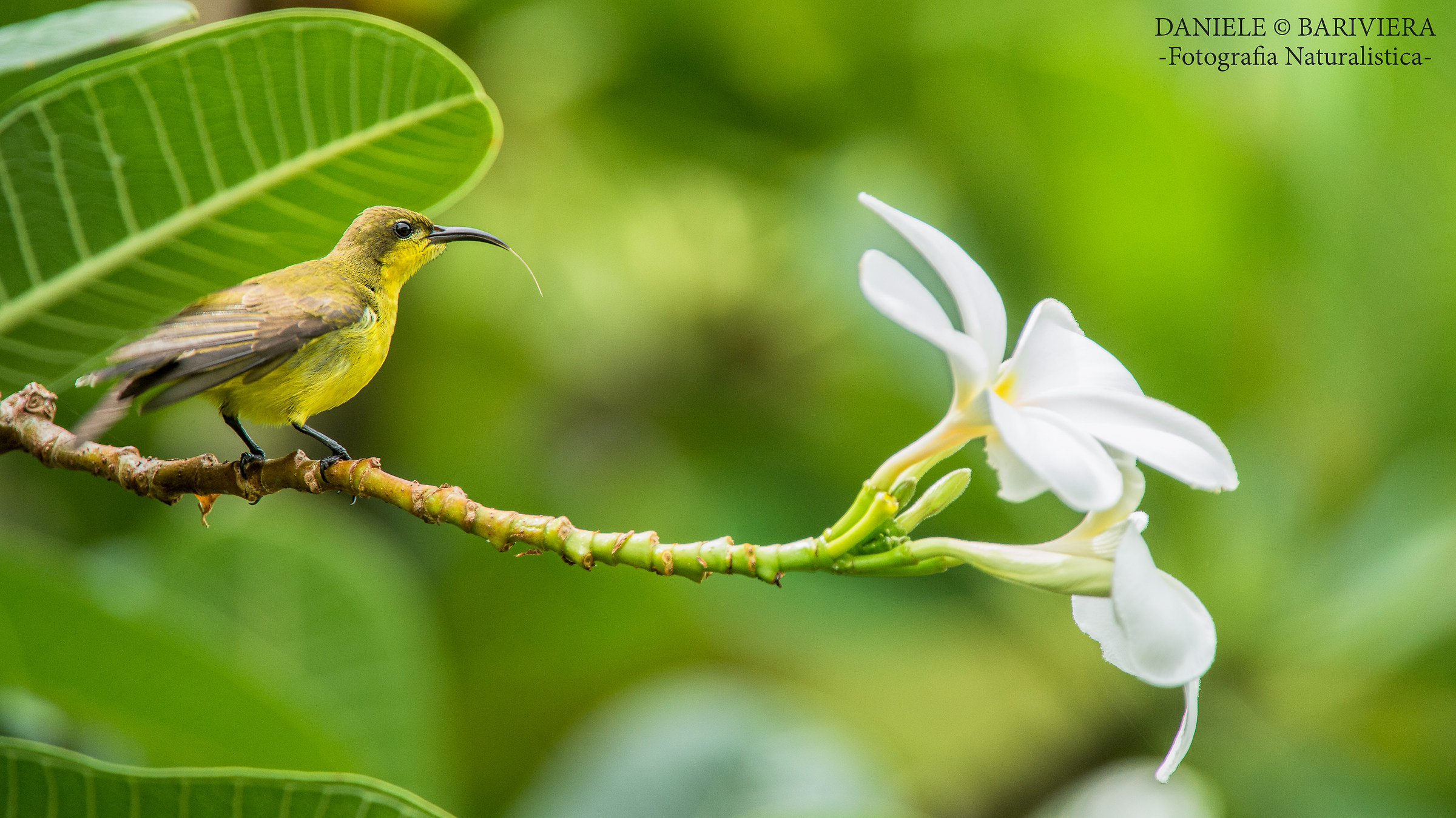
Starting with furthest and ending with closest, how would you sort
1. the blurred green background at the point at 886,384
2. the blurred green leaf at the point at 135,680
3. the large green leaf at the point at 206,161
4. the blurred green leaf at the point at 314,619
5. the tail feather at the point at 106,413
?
the blurred green background at the point at 886,384, the blurred green leaf at the point at 314,619, the blurred green leaf at the point at 135,680, the large green leaf at the point at 206,161, the tail feather at the point at 106,413

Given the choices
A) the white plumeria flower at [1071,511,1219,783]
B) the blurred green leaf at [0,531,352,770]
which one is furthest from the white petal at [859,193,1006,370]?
the blurred green leaf at [0,531,352,770]

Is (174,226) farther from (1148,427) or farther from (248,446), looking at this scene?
(1148,427)

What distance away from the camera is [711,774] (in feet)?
5.71

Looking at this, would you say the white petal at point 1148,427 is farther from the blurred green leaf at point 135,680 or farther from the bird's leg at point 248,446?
the blurred green leaf at point 135,680

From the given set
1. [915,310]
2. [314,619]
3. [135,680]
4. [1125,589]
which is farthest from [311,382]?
[314,619]

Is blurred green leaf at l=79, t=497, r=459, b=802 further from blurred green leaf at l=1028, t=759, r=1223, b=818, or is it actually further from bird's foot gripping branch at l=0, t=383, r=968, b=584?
blurred green leaf at l=1028, t=759, r=1223, b=818

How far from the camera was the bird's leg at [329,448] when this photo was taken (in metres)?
0.54

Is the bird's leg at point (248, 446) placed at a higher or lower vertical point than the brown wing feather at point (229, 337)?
lower

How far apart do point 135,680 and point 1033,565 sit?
2.80ft

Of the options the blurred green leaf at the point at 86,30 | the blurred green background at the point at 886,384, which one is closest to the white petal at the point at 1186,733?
the blurred green leaf at the point at 86,30

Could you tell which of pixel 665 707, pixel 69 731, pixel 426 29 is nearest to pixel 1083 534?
pixel 69 731

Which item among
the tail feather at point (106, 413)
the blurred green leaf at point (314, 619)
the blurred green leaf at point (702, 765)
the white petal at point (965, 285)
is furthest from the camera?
the blurred green leaf at point (702, 765)

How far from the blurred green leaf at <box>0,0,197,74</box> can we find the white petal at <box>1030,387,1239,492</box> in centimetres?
64

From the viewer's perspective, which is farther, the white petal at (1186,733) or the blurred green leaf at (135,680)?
the blurred green leaf at (135,680)
